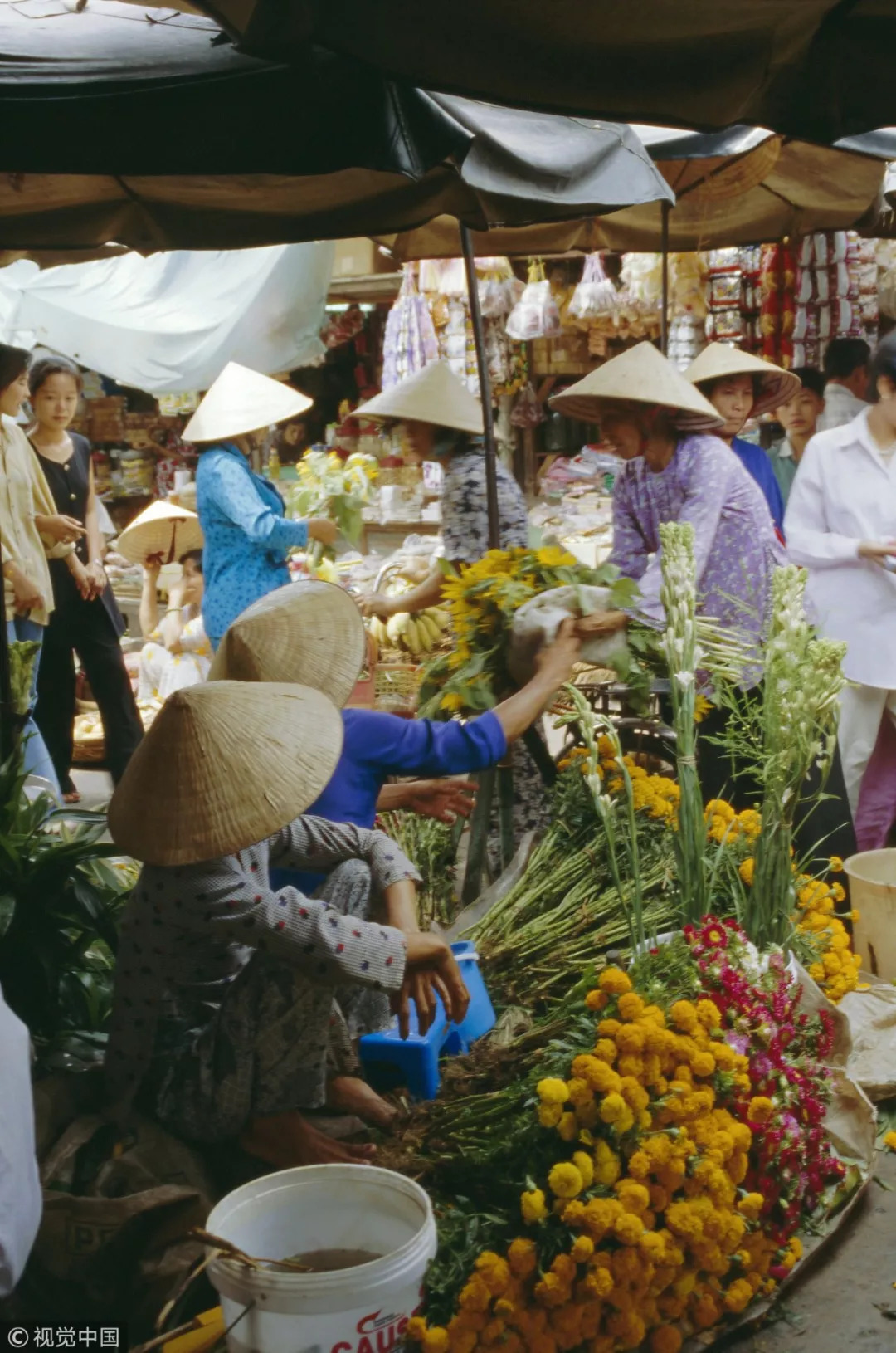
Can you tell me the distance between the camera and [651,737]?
4.79 meters

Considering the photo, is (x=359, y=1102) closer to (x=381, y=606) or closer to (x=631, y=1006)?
(x=631, y=1006)

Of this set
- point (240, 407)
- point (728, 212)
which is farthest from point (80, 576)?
point (728, 212)

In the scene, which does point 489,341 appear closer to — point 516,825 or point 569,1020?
point 516,825

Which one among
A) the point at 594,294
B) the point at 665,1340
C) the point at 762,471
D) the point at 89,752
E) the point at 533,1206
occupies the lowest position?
the point at 89,752

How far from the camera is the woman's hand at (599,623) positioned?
310cm

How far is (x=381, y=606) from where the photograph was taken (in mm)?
4461

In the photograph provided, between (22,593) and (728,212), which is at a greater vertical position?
(728,212)

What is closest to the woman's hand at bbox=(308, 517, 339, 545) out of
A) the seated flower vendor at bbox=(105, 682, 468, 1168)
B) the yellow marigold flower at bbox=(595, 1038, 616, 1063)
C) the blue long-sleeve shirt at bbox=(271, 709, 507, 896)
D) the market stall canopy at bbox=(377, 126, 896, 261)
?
the market stall canopy at bbox=(377, 126, 896, 261)

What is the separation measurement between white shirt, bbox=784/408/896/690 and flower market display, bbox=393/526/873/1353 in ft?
4.64

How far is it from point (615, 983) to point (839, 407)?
398 cm

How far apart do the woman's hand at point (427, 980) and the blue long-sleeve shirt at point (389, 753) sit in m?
0.61

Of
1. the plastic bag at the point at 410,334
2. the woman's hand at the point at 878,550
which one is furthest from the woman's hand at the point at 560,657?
the plastic bag at the point at 410,334

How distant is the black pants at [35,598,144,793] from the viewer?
5.81m

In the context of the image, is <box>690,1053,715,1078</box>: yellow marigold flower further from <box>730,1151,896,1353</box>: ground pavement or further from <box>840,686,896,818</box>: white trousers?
<box>840,686,896,818</box>: white trousers
